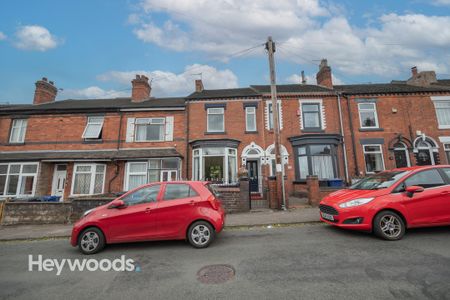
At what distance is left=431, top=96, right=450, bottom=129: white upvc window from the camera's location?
15070 millimetres

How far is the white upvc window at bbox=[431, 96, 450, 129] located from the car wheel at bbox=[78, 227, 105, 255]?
21252mm

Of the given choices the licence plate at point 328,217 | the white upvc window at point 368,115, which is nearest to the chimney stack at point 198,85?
the white upvc window at point 368,115

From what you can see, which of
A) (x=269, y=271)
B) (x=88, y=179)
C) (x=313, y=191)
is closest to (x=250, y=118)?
(x=313, y=191)

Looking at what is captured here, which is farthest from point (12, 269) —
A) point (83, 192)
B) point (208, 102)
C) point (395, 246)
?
point (208, 102)

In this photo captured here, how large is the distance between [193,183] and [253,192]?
30.0 ft

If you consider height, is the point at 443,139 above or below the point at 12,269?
above

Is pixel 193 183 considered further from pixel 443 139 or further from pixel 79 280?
pixel 443 139

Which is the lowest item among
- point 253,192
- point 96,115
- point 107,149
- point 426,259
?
point 426,259

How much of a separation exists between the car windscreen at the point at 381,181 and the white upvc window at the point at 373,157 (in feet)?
31.1

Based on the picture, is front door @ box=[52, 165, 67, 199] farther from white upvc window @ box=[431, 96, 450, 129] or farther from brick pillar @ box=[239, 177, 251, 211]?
white upvc window @ box=[431, 96, 450, 129]

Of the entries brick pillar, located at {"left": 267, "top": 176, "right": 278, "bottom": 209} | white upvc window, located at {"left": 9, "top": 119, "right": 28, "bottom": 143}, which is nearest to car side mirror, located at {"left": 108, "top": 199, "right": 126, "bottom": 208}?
brick pillar, located at {"left": 267, "top": 176, "right": 278, "bottom": 209}

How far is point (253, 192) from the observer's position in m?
14.3

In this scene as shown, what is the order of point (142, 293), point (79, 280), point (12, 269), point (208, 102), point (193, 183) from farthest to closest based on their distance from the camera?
point (208, 102), point (193, 183), point (12, 269), point (79, 280), point (142, 293)

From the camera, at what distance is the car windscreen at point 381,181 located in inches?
225
